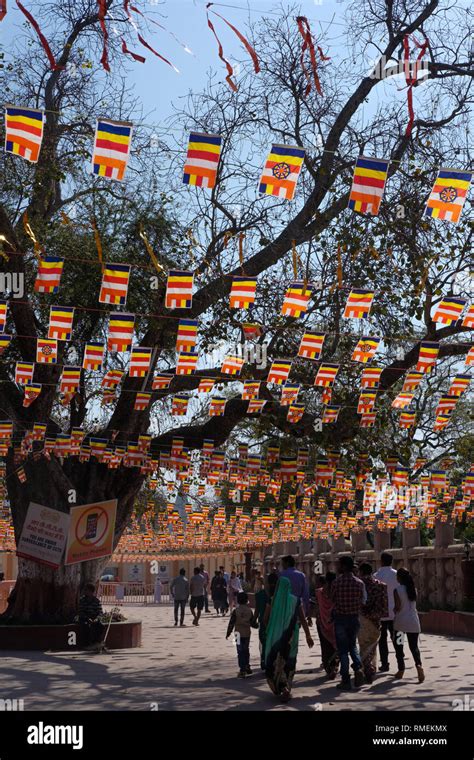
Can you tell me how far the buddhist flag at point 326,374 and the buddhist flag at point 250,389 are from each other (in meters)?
1.10

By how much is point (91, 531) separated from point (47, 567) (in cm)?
117

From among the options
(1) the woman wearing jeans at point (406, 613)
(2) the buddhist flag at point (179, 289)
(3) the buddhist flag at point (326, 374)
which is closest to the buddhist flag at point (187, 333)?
(2) the buddhist flag at point (179, 289)

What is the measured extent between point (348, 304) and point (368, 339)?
1239 millimetres

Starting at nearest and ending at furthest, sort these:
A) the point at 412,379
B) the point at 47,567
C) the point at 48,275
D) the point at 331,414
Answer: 1. the point at 48,275
2. the point at 412,379
3. the point at 331,414
4. the point at 47,567

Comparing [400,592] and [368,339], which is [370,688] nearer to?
[400,592]

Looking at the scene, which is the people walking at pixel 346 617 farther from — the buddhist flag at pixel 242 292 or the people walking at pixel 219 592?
the people walking at pixel 219 592

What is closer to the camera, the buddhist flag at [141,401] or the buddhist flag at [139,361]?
the buddhist flag at [139,361]

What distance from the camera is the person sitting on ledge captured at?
62.5 feet

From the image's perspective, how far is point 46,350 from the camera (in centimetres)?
1781

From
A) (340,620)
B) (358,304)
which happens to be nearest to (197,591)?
(358,304)

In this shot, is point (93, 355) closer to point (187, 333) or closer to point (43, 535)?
point (187, 333)

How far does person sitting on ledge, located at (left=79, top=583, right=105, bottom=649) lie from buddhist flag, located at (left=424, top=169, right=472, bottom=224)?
10.3 metres

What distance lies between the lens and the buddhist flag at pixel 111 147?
11.5m

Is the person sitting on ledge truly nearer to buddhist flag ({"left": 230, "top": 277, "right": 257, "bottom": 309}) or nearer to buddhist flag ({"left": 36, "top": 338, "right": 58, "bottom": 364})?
buddhist flag ({"left": 36, "top": 338, "right": 58, "bottom": 364})
